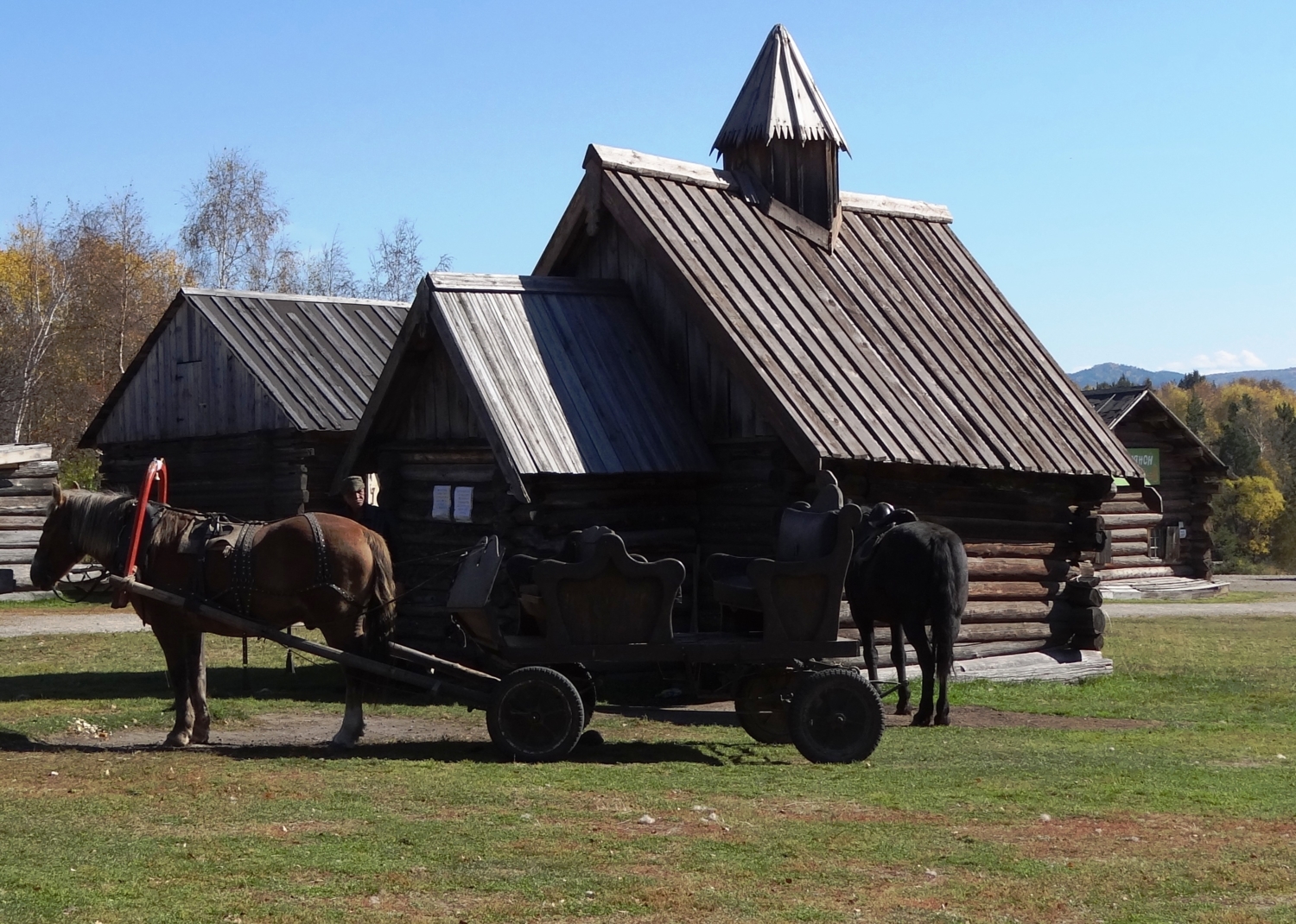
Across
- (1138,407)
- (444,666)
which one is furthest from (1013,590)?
(1138,407)

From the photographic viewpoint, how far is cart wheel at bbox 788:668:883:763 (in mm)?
10648

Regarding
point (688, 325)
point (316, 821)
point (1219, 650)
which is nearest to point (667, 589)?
point (316, 821)

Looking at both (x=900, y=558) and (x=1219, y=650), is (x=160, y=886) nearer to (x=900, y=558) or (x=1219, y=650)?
(x=900, y=558)

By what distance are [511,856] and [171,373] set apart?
2172 cm

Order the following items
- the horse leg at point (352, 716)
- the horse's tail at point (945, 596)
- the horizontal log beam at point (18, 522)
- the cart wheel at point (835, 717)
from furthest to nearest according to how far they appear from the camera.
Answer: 1. the horizontal log beam at point (18, 522)
2. the horse's tail at point (945, 596)
3. the horse leg at point (352, 716)
4. the cart wheel at point (835, 717)

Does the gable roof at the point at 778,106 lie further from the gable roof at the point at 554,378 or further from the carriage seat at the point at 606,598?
the carriage seat at the point at 606,598

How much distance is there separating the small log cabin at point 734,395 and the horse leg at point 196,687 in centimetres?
325

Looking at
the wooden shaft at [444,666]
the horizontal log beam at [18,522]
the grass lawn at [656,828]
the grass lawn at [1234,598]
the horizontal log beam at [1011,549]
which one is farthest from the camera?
the grass lawn at [1234,598]

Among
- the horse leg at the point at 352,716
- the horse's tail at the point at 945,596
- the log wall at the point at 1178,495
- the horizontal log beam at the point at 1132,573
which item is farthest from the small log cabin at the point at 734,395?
the log wall at the point at 1178,495

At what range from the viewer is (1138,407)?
128ft

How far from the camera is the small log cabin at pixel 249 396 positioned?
25.5 m

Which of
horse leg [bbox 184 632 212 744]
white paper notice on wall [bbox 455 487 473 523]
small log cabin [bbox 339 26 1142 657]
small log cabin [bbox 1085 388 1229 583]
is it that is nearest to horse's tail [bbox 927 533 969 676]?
small log cabin [bbox 339 26 1142 657]

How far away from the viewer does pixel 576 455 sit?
46.9 feet

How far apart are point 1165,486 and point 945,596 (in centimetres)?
2968
